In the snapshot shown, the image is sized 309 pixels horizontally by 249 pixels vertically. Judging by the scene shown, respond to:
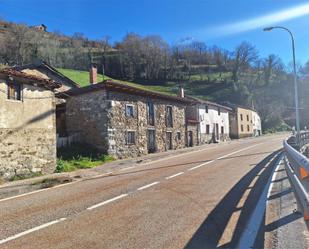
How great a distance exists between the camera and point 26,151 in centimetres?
1683

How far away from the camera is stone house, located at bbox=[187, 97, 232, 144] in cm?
4366

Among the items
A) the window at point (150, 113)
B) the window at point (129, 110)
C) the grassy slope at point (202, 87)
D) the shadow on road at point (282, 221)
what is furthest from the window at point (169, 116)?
the grassy slope at point (202, 87)

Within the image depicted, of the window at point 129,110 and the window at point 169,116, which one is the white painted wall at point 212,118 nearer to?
the window at point 169,116

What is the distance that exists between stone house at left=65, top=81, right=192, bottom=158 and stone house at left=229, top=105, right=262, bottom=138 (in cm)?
3065

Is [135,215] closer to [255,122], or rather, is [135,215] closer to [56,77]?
[56,77]

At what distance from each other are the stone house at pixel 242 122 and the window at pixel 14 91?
47.9 m

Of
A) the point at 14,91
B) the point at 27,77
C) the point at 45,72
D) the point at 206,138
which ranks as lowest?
the point at 206,138

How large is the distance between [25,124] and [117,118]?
10.4 metres

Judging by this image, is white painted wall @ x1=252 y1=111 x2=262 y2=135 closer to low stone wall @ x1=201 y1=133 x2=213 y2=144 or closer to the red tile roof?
low stone wall @ x1=201 y1=133 x2=213 y2=144

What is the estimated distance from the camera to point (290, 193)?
8.55 metres

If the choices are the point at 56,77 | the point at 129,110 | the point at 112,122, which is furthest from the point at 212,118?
the point at 112,122

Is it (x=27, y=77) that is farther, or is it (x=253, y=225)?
(x=27, y=77)

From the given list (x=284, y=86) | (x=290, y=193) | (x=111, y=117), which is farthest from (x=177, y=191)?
(x=284, y=86)

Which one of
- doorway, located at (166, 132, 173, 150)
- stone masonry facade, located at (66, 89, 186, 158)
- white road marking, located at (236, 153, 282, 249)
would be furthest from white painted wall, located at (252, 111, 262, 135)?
white road marking, located at (236, 153, 282, 249)
